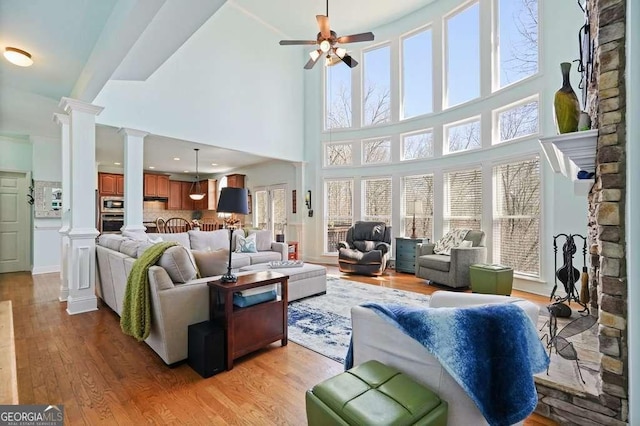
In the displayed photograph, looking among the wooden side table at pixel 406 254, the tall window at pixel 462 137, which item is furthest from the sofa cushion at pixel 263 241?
the tall window at pixel 462 137

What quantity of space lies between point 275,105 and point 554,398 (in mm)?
6868

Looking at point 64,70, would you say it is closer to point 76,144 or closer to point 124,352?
point 76,144

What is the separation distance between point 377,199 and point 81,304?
5.53 metres

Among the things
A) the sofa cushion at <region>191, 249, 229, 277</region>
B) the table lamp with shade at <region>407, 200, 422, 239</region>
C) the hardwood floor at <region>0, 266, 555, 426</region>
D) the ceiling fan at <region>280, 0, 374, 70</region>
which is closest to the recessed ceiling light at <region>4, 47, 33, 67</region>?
the sofa cushion at <region>191, 249, 229, 277</region>

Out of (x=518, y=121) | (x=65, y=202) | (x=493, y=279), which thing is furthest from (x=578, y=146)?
(x=65, y=202)

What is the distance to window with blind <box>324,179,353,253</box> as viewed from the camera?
7.23 metres

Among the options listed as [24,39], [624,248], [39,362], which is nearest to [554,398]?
[624,248]

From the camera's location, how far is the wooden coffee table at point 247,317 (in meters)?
2.29

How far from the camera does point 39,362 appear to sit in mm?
2359

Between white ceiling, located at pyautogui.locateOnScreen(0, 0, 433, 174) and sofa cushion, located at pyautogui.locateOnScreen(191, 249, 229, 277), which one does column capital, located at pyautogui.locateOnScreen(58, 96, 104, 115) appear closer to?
white ceiling, located at pyautogui.locateOnScreen(0, 0, 433, 174)

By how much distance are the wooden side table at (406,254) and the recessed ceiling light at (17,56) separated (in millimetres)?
5881

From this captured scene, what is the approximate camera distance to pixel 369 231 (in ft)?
20.6

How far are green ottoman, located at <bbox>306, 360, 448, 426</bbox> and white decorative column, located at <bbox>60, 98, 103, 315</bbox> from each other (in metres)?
3.70

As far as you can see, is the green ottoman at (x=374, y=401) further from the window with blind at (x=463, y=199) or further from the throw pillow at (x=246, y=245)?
the window with blind at (x=463, y=199)
